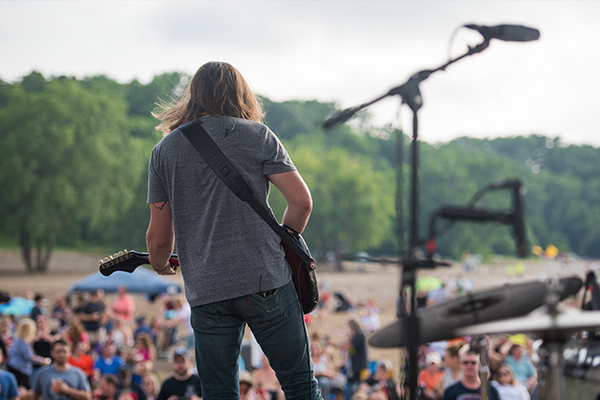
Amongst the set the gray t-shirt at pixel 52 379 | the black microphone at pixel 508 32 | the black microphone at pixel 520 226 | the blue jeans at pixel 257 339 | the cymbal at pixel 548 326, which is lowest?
the gray t-shirt at pixel 52 379

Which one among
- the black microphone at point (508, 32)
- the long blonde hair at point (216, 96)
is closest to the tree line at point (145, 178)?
the long blonde hair at point (216, 96)

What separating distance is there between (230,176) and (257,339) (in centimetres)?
57

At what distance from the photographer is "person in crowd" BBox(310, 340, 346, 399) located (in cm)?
759

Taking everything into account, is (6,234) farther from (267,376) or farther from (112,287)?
(267,376)

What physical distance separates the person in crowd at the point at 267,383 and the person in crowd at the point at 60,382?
2.16 meters

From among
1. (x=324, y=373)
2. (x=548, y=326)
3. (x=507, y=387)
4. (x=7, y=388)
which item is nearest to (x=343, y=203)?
(x=324, y=373)

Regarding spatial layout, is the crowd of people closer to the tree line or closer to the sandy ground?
the tree line

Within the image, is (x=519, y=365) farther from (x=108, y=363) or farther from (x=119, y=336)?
(x=119, y=336)

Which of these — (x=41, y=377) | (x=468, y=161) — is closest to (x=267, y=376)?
(x=41, y=377)

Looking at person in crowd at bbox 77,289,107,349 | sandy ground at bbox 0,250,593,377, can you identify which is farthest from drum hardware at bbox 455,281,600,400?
sandy ground at bbox 0,250,593,377

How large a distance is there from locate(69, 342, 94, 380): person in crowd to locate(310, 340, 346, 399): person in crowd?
3100 millimetres

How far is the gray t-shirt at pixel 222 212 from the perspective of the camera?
1.82m

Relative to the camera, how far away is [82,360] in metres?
7.50

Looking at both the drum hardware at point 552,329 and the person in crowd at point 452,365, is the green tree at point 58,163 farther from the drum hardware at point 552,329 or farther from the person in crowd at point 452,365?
the drum hardware at point 552,329
